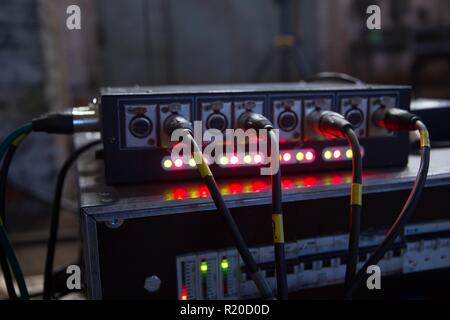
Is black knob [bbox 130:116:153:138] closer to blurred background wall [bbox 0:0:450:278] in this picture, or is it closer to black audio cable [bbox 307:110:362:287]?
black audio cable [bbox 307:110:362:287]

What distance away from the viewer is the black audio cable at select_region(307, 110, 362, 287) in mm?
492

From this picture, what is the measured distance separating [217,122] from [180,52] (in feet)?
11.7

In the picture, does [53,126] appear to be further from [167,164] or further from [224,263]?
[224,263]

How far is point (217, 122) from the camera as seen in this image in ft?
2.02

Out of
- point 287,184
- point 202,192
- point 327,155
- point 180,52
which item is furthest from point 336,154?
point 180,52

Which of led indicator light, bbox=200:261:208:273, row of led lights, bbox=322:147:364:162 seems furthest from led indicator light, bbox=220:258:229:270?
row of led lights, bbox=322:147:364:162

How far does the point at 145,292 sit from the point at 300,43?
437 cm

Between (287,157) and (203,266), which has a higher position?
(287,157)

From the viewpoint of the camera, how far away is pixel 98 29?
3.80 meters

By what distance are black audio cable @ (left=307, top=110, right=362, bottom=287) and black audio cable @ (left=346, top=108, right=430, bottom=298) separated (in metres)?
0.02

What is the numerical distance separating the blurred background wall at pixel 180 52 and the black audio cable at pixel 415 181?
1796mm

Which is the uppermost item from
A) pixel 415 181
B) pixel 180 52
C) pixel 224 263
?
pixel 180 52

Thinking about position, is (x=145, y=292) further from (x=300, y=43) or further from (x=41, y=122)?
(x=300, y=43)
